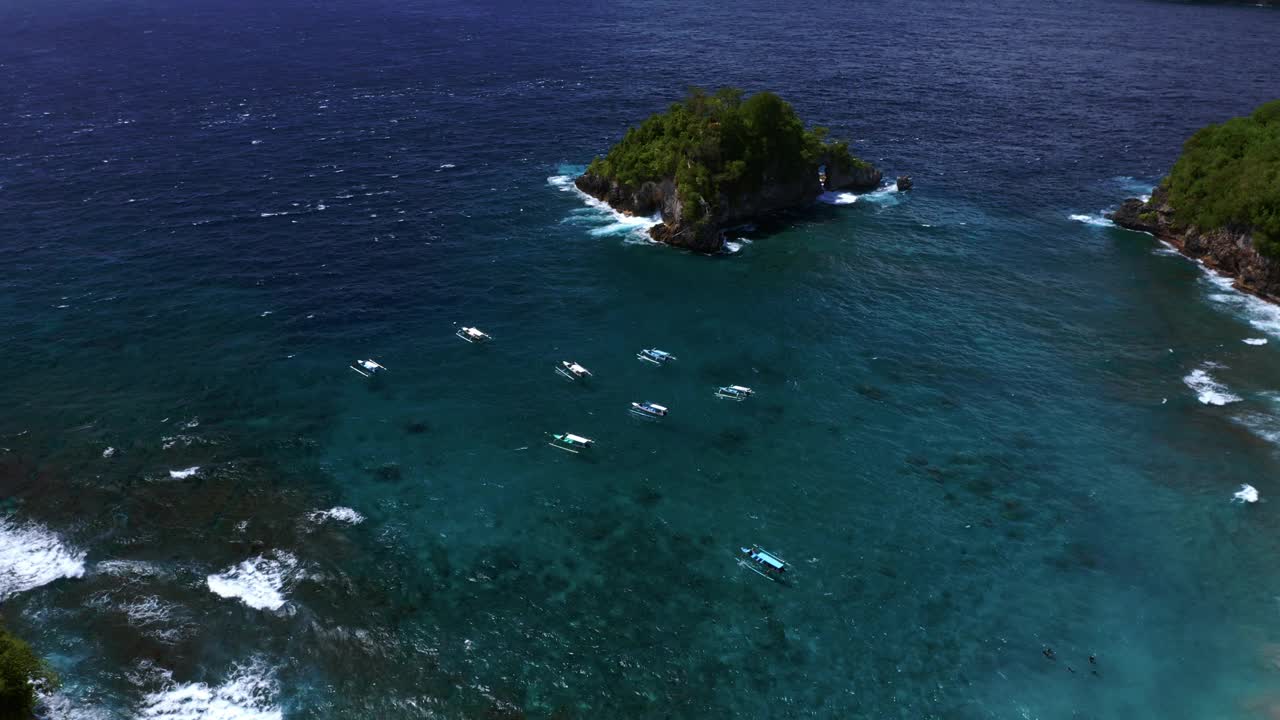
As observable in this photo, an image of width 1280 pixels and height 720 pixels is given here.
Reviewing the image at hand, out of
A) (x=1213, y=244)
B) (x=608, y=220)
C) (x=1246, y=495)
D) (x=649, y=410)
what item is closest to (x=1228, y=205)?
(x=1213, y=244)

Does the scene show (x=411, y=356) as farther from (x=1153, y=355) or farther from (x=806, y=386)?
(x=1153, y=355)

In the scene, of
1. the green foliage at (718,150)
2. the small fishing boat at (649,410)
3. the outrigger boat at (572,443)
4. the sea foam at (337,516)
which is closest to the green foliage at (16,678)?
the sea foam at (337,516)

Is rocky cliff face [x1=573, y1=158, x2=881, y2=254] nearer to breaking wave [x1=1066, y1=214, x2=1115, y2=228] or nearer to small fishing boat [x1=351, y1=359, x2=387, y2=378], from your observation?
breaking wave [x1=1066, y1=214, x2=1115, y2=228]

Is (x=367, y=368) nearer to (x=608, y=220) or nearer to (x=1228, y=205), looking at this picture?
(x=608, y=220)

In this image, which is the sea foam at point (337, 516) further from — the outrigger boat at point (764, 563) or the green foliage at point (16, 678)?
the outrigger boat at point (764, 563)

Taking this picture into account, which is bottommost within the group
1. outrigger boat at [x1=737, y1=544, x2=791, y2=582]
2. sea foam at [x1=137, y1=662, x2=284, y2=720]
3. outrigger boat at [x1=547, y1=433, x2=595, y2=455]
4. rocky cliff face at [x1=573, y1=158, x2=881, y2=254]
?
sea foam at [x1=137, y1=662, x2=284, y2=720]

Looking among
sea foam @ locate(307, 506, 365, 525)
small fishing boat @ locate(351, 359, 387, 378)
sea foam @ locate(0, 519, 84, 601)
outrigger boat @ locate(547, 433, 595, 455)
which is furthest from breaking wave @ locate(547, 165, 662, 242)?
sea foam @ locate(0, 519, 84, 601)

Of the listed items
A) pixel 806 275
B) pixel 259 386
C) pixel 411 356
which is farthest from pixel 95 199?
pixel 806 275
